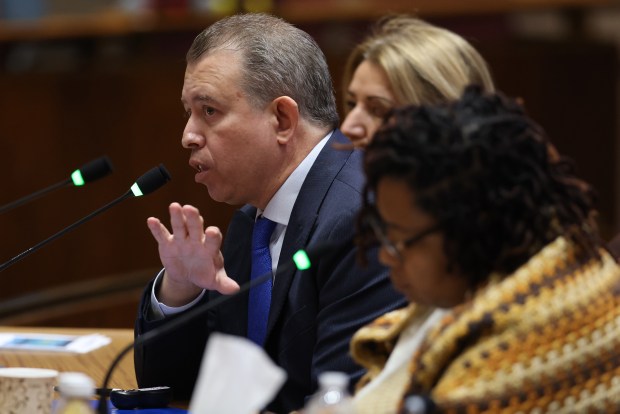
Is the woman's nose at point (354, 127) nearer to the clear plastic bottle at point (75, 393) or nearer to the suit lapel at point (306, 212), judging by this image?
the suit lapel at point (306, 212)

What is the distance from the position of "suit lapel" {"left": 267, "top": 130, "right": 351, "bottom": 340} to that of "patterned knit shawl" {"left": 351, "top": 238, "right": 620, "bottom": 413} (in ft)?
2.62

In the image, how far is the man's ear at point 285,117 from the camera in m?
2.42

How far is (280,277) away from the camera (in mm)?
2309

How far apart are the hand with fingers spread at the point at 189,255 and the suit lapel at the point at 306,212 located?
0.30ft

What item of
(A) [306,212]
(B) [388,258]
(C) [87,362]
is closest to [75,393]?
(B) [388,258]

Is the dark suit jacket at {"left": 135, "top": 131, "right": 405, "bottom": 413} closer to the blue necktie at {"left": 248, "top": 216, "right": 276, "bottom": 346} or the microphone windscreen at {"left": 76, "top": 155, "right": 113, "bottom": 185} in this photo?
the blue necktie at {"left": 248, "top": 216, "right": 276, "bottom": 346}

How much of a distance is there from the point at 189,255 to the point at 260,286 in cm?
21

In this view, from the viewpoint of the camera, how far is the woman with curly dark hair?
4.70ft

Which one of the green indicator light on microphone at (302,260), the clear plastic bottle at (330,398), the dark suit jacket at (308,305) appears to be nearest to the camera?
the clear plastic bottle at (330,398)

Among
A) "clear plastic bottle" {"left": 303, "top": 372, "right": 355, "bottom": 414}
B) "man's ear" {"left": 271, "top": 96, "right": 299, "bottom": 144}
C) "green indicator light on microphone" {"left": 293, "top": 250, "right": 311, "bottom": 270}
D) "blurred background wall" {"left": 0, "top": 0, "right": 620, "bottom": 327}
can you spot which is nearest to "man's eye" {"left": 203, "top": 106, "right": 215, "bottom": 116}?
"man's ear" {"left": 271, "top": 96, "right": 299, "bottom": 144}

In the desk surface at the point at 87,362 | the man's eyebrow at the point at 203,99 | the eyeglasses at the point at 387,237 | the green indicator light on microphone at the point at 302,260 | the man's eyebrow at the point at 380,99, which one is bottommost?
the desk surface at the point at 87,362

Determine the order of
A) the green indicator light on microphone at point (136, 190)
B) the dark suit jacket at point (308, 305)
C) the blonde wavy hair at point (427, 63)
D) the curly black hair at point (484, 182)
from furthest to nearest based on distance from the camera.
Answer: the blonde wavy hair at point (427, 63) < the green indicator light on microphone at point (136, 190) < the dark suit jacket at point (308, 305) < the curly black hair at point (484, 182)

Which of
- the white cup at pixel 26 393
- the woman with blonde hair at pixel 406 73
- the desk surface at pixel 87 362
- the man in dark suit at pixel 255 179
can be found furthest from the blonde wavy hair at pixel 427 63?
the white cup at pixel 26 393

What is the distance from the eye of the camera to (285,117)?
2.44 meters
